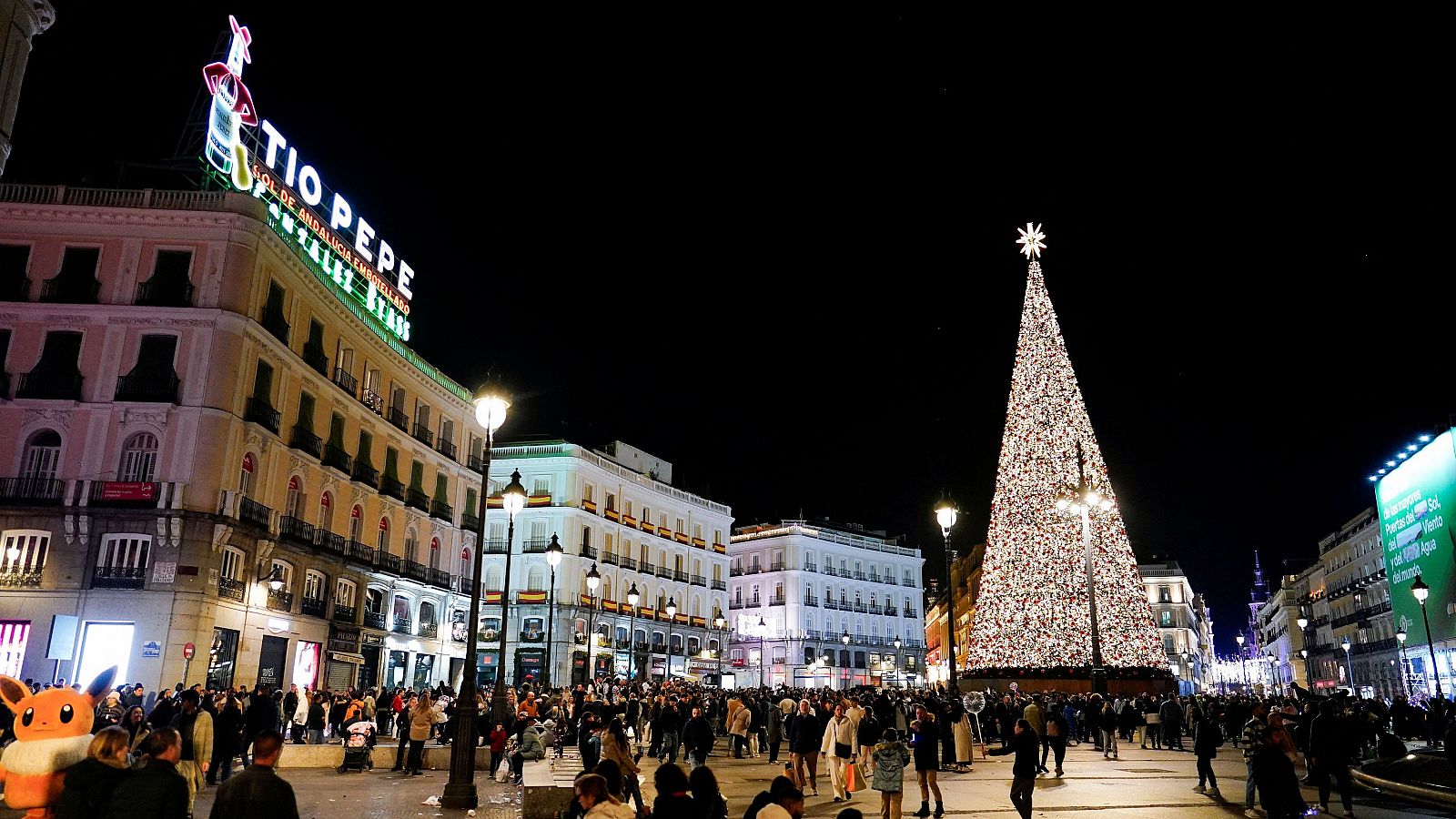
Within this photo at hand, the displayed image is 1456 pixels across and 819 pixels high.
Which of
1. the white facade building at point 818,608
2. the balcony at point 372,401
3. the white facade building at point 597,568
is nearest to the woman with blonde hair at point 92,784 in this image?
the balcony at point 372,401

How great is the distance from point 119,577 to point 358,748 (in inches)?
514

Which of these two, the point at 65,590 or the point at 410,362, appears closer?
the point at 65,590

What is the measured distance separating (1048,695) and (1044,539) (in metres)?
5.68

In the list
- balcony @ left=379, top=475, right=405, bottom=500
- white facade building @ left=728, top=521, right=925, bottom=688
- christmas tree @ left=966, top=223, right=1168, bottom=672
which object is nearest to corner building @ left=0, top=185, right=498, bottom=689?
balcony @ left=379, top=475, right=405, bottom=500

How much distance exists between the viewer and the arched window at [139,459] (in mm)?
A: 26891

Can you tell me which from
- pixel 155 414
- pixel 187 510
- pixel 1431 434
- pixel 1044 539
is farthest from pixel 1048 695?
pixel 155 414

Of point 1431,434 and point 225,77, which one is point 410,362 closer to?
point 225,77

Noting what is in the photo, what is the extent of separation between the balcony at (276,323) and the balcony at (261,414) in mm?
2094

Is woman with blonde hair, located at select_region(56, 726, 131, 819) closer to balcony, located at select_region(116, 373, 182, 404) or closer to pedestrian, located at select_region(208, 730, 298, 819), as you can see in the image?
pedestrian, located at select_region(208, 730, 298, 819)

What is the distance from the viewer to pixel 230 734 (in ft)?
48.3

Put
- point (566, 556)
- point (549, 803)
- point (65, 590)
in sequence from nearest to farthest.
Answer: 1. point (549, 803)
2. point (65, 590)
3. point (566, 556)

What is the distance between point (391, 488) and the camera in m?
37.0

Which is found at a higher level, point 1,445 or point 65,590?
point 1,445

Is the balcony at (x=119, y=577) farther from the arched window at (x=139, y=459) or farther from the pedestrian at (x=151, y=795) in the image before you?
the pedestrian at (x=151, y=795)
